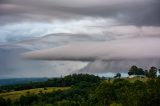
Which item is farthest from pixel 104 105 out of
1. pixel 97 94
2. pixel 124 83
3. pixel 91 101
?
pixel 124 83

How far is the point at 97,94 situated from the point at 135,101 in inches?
599

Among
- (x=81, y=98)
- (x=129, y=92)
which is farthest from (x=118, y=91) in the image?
(x=81, y=98)

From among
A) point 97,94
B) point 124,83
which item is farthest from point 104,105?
point 124,83

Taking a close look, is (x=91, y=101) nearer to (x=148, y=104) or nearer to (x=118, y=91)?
(x=118, y=91)

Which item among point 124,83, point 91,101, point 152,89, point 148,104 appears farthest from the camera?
point 124,83

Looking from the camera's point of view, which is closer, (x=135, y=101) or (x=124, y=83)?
(x=135, y=101)

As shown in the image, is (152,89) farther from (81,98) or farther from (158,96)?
(81,98)

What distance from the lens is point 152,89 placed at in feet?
535

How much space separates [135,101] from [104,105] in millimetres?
11505

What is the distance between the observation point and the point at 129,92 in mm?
164250

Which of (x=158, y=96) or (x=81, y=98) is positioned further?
(x=81, y=98)

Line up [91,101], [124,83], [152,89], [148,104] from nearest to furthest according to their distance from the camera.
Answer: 1. [148,104]
2. [152,89]
3. [91,101]
4. [124,83]

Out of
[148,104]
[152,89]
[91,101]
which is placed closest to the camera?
[148,104]

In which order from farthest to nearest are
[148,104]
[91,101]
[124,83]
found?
[124,83], [91,101], [148,104]
